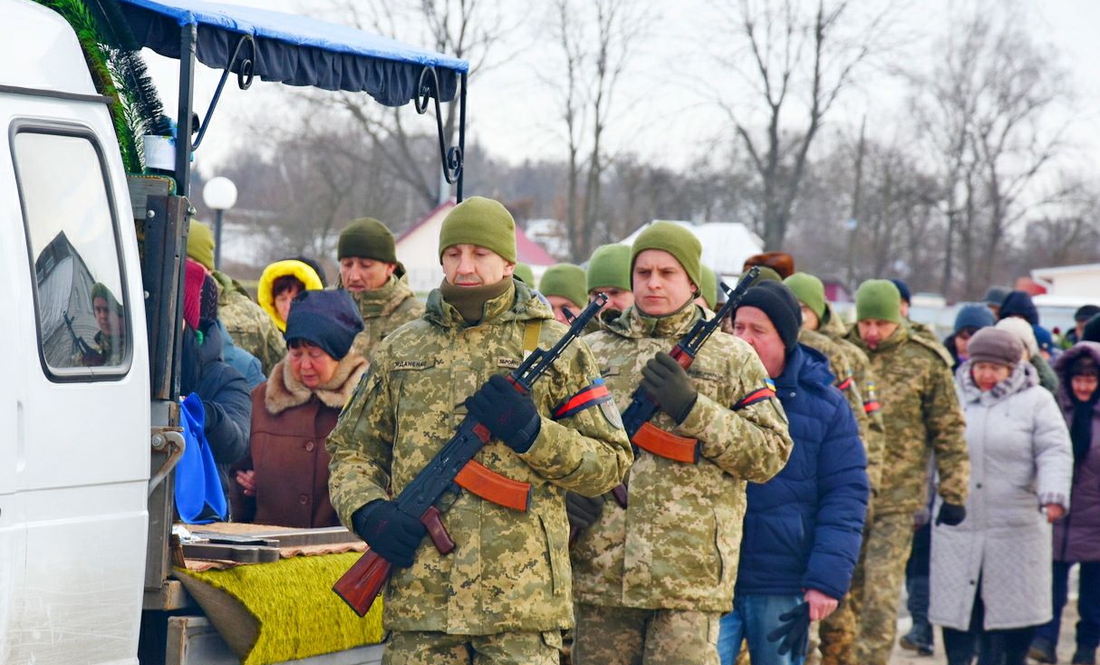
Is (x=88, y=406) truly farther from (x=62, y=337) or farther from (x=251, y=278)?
(x=251, y=278)

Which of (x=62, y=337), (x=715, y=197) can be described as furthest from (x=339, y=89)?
(x=715, y=197)

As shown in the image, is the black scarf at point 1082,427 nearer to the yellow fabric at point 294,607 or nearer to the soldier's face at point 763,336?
the soldier's face at point 763,336

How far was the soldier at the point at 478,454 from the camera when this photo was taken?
4.38m

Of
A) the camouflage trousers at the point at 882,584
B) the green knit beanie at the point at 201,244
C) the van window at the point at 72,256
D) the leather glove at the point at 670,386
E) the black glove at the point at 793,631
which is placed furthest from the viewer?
the camouflage trousers at the point at 882,584

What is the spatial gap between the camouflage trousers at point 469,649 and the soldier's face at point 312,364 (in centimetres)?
171

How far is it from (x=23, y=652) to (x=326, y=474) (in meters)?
1.96

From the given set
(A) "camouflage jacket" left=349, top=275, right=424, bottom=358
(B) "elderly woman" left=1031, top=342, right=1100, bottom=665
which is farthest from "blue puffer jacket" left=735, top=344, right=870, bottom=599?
(B) "elderly woman" left=1031, top=342, right=1100, bottom=665

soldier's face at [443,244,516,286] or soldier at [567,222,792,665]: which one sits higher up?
soldier's face at [443,244,516,286]

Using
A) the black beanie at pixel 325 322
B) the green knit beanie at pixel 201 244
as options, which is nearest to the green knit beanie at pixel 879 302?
the green knit beanie at pixel 201 244

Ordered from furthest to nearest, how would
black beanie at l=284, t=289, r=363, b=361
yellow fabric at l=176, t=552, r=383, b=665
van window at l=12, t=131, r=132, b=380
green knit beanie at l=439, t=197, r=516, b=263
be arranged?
black beanie at l=284, t=289, r=363, b=361 → yellow fabric at l=176, t=552, r=383, b=665 → green knit beanie at l=439, t=197, r=516, b=263 → van window at l=12, t=131, r=132, b=380

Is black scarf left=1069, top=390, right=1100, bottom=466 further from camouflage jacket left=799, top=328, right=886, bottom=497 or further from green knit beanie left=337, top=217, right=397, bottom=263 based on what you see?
green knit beanie left=337, top=217, right=397, bottom=263

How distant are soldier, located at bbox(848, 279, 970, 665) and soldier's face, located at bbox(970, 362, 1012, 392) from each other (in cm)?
17

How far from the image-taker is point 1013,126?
53.0 meters

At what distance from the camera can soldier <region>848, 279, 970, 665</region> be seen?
28.9 ft
